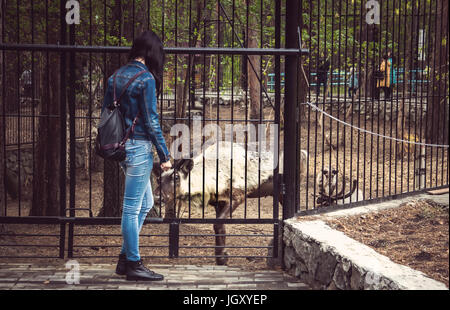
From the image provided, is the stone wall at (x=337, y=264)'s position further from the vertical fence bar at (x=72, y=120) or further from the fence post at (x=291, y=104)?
the vertical fence bar at (x=72, y=120)

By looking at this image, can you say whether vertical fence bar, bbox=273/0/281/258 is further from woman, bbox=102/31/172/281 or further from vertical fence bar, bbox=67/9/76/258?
vertical fence bar, bbox=67/9/76/258

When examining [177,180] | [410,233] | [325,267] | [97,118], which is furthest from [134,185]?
[177,180]

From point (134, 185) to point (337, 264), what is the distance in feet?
5.75

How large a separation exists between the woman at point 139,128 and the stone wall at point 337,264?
1338 millimetres

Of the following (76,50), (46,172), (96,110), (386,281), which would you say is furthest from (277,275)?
(96,110)

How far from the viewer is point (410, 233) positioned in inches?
236

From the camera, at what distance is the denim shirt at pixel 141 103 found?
533 centimetres

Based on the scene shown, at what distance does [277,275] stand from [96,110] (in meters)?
11.8

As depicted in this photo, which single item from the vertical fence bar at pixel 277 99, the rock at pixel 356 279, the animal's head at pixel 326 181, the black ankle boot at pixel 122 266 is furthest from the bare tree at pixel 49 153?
the rock at pixel 356 279

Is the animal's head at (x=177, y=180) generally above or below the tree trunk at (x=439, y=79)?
below

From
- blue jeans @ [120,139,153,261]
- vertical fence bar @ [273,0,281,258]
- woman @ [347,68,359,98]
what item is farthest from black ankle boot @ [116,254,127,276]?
woman @ [347,68,359,98]

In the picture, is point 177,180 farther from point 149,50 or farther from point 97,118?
point 149,50

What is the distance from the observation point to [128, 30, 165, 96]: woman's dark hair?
545 centimetres
